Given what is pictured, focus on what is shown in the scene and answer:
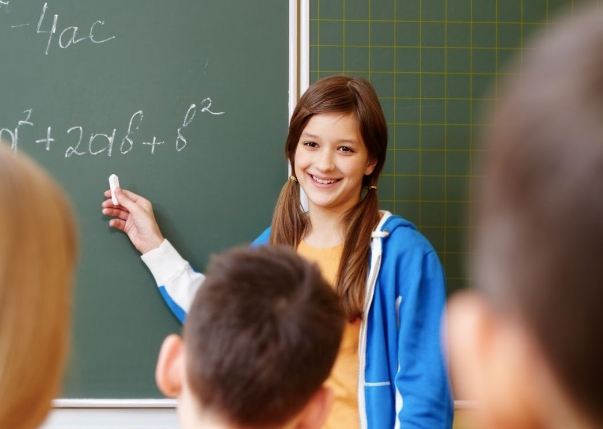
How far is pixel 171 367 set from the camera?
0.88m

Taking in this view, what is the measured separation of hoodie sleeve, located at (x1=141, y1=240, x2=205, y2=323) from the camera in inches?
83.7

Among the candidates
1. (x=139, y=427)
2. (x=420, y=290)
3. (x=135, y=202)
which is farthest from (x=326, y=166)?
(x=139, y=427)

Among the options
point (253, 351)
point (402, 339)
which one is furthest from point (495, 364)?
point (402, 339)

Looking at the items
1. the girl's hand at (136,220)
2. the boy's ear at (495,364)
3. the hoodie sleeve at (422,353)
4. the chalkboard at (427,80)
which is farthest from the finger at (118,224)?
the boy's ear at (495,364)

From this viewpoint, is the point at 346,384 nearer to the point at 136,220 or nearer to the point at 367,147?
the point at 367,147

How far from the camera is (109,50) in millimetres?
2170

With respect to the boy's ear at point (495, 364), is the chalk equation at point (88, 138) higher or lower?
higher

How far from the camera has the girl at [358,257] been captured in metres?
1.81

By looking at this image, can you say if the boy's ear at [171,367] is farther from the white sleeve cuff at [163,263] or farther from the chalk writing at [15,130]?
the chalk writing at [15,130]

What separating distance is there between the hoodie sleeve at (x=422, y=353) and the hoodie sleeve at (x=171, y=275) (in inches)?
25.2

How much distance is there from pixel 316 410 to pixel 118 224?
139 cm

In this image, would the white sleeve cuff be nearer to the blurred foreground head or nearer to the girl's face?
the girl's face

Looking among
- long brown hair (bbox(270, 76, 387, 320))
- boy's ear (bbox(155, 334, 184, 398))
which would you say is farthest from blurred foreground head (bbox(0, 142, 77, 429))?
long brown hair (bbox(270, 76, 387, 320))

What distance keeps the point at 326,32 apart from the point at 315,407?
150 cm
